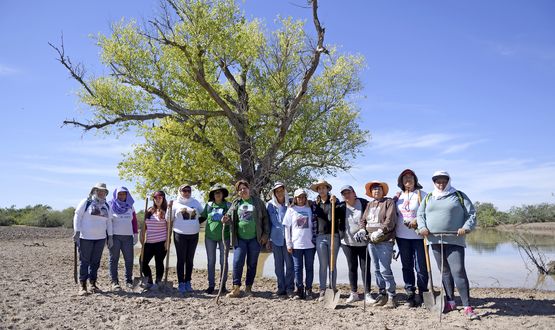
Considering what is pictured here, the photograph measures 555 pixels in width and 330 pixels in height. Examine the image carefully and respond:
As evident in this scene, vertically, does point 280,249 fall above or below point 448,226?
below

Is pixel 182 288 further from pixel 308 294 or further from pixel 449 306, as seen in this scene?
pixel 449 306

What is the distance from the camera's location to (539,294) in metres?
7.99

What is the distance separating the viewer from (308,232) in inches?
282

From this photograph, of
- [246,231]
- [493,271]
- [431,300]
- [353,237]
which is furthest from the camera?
[493,271]

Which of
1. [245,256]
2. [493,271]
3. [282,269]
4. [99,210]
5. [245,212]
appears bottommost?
[493,271]

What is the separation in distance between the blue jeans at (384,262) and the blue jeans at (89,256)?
4576mm

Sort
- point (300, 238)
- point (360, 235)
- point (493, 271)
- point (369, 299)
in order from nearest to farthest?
point (360, 235) < point (369, 299) < point (300, 238) < point (493, 271)

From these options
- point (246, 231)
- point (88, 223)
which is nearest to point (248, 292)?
point (246, 231)

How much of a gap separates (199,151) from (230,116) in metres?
2.06

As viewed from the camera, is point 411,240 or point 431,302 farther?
point 411,240

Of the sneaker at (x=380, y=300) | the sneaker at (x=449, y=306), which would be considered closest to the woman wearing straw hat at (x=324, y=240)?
the sneaker at (x=380, y=300)

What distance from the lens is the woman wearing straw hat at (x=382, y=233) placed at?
253 inches

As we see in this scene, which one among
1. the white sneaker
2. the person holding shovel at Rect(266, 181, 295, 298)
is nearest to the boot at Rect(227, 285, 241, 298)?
the person holding shovel at Rect(266, 181, 295, 298)

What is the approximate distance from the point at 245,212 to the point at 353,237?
193cm
